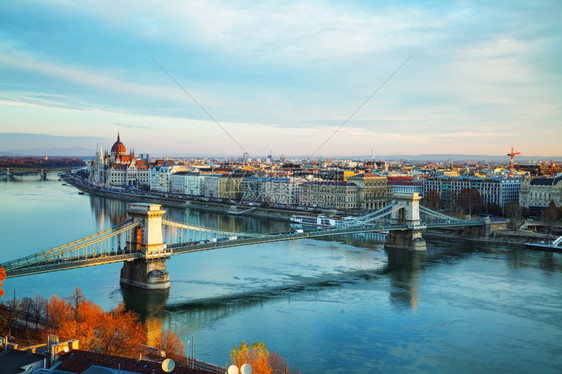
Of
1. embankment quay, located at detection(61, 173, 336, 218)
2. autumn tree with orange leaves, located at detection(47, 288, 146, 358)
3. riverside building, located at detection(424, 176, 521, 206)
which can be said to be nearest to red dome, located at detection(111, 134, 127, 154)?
embankment quay, located at detection(61, 173, 336, 218)

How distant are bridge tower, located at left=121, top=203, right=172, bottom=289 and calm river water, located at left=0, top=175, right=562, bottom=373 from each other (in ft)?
1.10

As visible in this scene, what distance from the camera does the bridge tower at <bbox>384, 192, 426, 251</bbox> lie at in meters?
19.0

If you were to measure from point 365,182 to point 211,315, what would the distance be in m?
21.2

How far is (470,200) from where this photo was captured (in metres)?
27.2

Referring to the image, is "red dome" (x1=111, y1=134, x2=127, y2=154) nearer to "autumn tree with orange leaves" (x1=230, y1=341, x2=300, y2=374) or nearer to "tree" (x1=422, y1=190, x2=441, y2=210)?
"tree" (x1=422, y1=190, x2=441, y2=210)

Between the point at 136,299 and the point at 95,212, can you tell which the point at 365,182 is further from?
the point at 136,299

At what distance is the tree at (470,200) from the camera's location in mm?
27203

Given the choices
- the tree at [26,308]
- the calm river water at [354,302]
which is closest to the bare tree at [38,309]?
the tree at [26,308]

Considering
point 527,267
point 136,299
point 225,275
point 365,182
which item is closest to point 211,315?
point 136,299

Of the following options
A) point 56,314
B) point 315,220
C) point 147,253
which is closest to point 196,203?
point 315,220

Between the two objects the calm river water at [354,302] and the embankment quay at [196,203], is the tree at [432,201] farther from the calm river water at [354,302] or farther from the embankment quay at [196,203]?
the calm river water at [354,302]

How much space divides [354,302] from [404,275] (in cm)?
344

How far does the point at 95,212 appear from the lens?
27172 millimetres

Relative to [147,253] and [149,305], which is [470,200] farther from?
[149,305]
